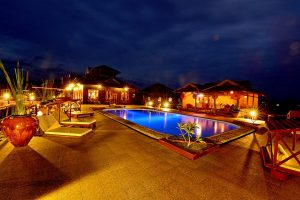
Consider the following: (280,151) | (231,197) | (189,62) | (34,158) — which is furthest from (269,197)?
(189,62)

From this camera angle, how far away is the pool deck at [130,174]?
268 cm

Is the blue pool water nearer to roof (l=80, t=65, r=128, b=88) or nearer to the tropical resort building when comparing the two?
the tropical resort building

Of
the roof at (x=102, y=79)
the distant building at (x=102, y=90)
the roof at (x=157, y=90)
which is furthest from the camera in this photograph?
the roof at (x=157, y=90)

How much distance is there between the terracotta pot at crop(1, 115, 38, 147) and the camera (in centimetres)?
446

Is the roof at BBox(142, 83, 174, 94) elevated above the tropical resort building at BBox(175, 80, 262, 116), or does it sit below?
above

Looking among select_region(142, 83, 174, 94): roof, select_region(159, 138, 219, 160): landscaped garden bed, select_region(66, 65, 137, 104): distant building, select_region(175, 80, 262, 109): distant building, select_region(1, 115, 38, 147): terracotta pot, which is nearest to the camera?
select_region(159, 138, 219, 160): landscaped garden bed

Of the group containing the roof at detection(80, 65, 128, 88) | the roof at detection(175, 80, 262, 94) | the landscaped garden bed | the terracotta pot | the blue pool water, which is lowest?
the blue pool water

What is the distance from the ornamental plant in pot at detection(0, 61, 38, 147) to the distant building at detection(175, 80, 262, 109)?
1460 centimetres

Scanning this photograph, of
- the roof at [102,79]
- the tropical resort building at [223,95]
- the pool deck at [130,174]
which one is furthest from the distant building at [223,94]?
the pool deck at [130,174]

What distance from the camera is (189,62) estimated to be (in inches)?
3231

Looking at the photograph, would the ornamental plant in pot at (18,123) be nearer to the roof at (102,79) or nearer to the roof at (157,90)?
the roof at (102,79)

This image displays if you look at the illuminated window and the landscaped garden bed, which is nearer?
the landscaped garden bed

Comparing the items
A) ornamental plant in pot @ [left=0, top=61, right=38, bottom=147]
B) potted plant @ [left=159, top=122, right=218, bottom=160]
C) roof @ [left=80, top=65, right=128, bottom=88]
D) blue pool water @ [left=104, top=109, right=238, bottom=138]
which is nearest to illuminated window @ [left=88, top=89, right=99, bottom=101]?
roof @ [left=80, top=65, right=128, bottom=88]

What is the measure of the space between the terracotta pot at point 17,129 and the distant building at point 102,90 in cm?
1742
